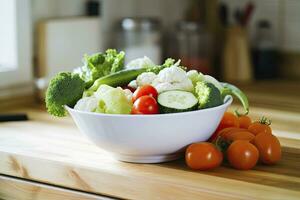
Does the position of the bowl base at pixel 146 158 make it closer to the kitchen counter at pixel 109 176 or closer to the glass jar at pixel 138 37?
the kitchen counter at pixel 109 176

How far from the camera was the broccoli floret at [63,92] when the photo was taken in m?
1.38

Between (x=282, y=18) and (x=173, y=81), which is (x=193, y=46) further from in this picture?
(x=173, y=81)

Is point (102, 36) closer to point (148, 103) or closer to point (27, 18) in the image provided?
point (27, 18)

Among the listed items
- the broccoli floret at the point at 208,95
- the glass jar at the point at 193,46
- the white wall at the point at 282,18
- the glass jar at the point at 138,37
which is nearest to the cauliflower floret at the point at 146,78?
the broccoli floret at the point at 208,95

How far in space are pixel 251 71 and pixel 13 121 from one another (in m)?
1.13

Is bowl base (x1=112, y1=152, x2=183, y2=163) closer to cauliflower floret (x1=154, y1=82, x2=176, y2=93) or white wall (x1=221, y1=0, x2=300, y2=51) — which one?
cauliflower floret (x1=154, y1=82, x2=176, y2=93)

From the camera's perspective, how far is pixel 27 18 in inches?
83.4

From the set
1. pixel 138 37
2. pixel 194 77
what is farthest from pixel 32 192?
pixel 138 37

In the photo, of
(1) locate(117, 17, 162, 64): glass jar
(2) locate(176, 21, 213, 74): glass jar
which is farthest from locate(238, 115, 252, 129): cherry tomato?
(2) locate(176, 21, 213, 74): glass jar

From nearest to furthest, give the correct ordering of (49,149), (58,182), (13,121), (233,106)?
(58,182), (49,149), (13,121), (233,106)

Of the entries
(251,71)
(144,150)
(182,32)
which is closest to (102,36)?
(182,32)

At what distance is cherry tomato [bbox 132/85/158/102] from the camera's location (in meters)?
1.33

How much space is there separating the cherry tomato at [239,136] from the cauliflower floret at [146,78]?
0.19 metres

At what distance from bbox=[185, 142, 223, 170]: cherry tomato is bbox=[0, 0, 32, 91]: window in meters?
0.94
